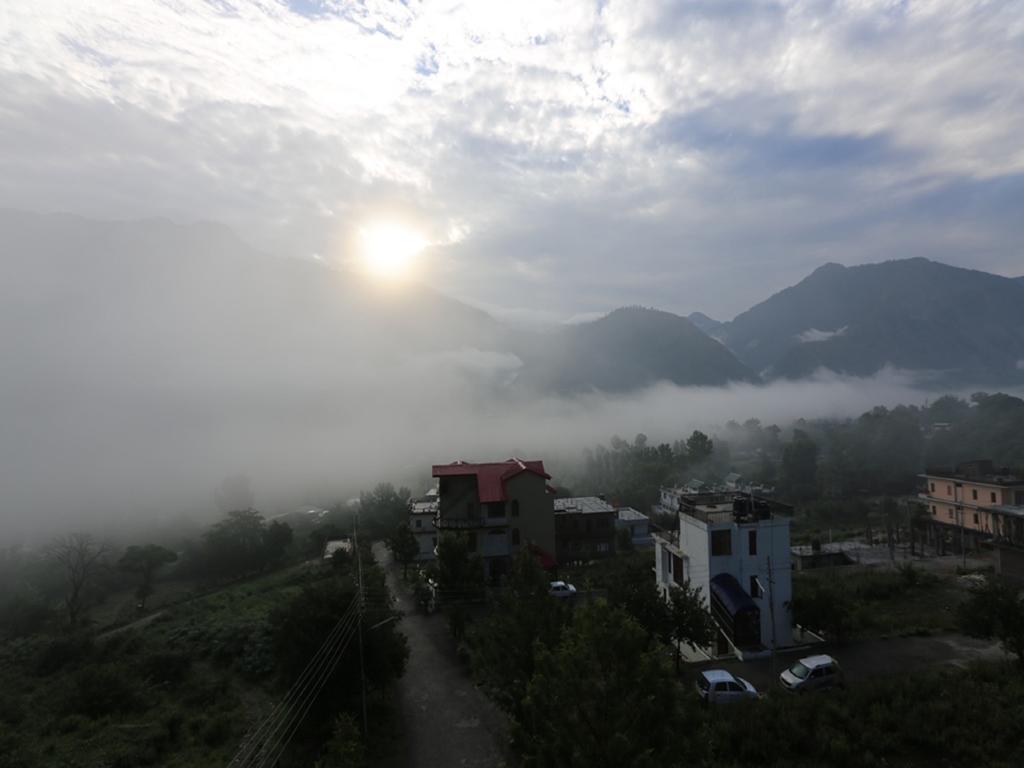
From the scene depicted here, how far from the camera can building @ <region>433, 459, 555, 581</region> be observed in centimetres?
4281

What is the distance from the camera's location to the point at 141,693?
2688 centimetres

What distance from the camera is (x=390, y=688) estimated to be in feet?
84.1

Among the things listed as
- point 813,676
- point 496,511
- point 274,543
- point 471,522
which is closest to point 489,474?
point 496,511

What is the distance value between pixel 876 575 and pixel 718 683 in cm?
2567

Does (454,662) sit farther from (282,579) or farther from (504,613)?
(282,579)

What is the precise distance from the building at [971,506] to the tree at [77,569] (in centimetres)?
7976

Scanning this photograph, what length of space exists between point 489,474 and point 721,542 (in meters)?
20.5

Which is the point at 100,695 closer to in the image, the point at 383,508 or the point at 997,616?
the point at 997,616

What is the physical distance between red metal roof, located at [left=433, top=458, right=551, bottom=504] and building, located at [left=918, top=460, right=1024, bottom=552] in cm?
4051

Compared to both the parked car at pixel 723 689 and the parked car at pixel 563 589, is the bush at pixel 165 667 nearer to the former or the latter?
the parked car at pixel 563 589

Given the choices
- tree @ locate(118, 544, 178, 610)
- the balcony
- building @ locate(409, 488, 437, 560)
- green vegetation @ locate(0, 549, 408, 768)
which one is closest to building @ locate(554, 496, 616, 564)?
the balcony

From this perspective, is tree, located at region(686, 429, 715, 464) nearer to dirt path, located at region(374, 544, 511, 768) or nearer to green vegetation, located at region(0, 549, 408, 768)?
dirt path, located at region(374, 544, 511, 768)

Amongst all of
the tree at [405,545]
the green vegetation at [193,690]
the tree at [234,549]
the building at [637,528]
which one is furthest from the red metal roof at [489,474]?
the tree at [234,549]

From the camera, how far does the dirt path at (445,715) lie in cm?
1992
